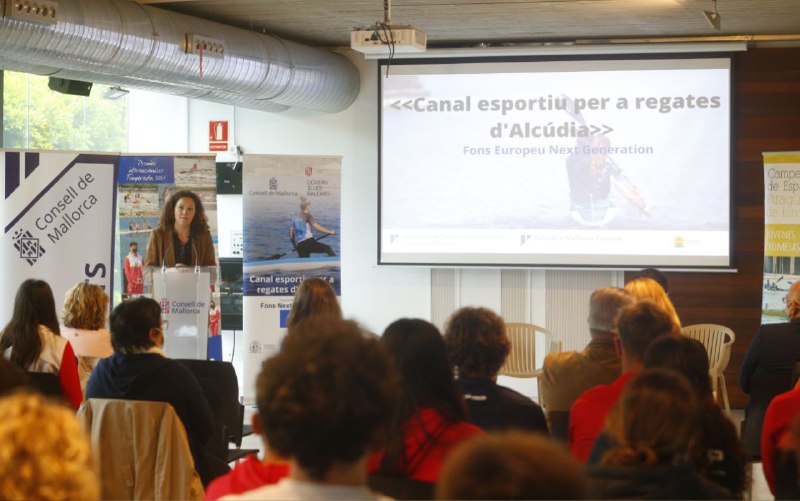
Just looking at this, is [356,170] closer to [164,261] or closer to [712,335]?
[164,261]

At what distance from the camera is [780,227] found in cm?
780

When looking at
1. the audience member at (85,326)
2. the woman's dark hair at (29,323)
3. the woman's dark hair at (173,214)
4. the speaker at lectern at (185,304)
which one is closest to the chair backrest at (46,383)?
the woman's dark hair at (29,323)

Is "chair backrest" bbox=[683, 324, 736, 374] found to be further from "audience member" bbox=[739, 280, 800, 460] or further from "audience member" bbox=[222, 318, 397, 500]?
"audience member" bbox=[222, 318, 397, 500]

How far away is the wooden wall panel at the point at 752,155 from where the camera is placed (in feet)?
27.4

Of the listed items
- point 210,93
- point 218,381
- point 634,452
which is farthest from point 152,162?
point 634,452

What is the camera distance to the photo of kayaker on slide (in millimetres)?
8469

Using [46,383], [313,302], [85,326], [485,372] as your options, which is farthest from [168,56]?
[485,372]

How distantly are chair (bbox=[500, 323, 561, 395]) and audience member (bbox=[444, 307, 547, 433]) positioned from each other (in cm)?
426

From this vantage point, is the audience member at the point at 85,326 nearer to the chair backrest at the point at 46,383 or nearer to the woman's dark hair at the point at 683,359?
the chair backrest at the point at 46,383

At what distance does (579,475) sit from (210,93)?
23.8ft

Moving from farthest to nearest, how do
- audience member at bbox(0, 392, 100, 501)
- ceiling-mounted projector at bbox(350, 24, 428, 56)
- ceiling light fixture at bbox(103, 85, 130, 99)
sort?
ceiling light fixture at bbox(103, 85, 130, 99), ceiling-mounted projector at bbox(350, 24, 428, 56), audience member at bbox(0, 392, 100, 501)

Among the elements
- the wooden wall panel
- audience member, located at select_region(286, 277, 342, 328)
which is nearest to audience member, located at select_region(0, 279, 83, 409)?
audience member, located at select_region(286, 277, 342, 328)

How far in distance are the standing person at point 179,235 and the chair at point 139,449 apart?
3.19 meters

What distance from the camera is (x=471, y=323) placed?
10.5 feet
